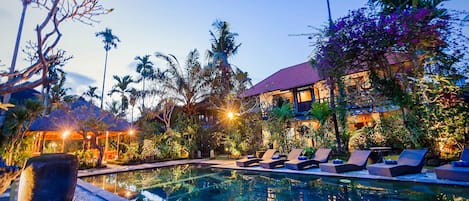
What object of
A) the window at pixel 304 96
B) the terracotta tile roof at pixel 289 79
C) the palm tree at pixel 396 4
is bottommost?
the window at pixel 304 96

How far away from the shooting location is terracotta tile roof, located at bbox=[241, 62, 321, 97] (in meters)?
20.2

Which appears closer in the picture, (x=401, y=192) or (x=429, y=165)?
(x=401, y=192)

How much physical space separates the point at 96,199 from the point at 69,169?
2598 mm

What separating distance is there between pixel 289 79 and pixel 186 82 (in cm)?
930

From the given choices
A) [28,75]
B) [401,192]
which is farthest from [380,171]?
[28,75]

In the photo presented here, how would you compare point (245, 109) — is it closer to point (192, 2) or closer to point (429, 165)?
point (192, 2)

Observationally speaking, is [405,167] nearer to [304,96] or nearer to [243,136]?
[243,136]

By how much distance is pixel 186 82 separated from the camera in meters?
19.0

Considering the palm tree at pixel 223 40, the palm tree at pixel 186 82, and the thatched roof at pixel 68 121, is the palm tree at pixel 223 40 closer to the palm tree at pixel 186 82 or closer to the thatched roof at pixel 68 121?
the palm tree at pixel 186 82

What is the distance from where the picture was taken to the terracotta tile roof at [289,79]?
20.2 metres

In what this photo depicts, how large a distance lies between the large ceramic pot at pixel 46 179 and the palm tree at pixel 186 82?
14.6 metres

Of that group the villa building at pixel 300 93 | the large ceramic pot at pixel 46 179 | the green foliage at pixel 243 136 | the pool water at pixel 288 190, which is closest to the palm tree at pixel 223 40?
the villa building at pixel 300 93

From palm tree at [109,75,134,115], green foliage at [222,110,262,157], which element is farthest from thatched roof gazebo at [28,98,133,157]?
palm tree at [109,75,134,115]

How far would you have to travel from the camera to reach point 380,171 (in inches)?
310
